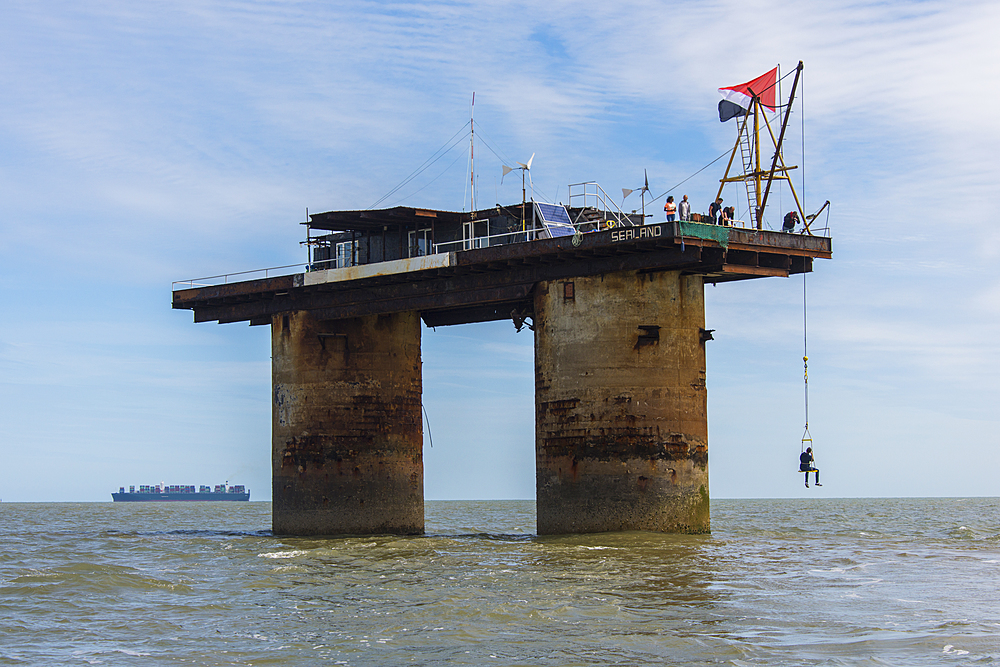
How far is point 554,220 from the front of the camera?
43.4 meters

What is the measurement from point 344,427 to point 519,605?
2412 cm

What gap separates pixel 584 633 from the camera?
66.3 feet

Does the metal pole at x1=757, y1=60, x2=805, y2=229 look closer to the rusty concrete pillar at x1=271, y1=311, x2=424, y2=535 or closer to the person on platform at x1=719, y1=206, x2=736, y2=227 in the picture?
the person on platform at x1=719, y1=206, x2=736, y2=227

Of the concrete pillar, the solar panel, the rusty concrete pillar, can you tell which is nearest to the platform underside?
the concrete pillar

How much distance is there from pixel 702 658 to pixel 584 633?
2811mm

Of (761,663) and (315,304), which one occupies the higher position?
(315,304)

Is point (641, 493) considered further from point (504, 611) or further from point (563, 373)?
point (504, 611)

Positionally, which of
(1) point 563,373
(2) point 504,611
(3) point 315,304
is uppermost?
(3) point 315,304

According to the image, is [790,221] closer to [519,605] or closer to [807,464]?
[807,464]

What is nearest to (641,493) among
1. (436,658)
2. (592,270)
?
(592,270)

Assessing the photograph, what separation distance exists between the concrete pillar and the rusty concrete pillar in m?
10.0

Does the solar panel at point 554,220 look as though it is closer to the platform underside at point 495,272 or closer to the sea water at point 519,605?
the platform underside at point 495,272

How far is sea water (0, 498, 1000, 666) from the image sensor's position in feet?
61.7

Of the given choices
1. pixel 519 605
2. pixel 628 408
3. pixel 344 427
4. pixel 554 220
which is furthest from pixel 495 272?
→ pixel 519 605
